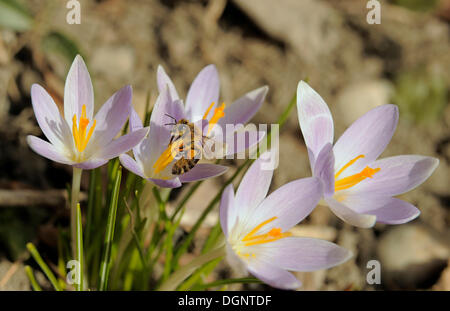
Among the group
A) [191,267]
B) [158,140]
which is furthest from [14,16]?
[191,267]

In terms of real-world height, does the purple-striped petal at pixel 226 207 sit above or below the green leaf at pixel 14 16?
below

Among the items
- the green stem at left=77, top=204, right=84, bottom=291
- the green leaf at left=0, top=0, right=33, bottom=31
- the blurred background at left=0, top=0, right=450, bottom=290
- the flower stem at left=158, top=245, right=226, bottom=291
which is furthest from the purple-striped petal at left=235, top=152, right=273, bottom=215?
the green leaf at left=0, top=0, right=33, bottom=31

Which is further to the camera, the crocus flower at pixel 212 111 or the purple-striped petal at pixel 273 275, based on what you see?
the crocus flower at pixel 212 111

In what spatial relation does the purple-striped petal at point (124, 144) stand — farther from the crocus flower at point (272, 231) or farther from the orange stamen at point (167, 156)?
the crocus flower at point (272, 231)

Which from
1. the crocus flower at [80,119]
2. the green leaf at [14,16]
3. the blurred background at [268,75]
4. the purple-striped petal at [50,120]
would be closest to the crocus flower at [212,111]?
the crocus flower at [80,119]

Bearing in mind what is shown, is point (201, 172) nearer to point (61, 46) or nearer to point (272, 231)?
point (272, 231)

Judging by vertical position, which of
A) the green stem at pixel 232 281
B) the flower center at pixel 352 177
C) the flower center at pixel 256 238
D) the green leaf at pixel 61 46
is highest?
the green leaf at pixel 61 46
